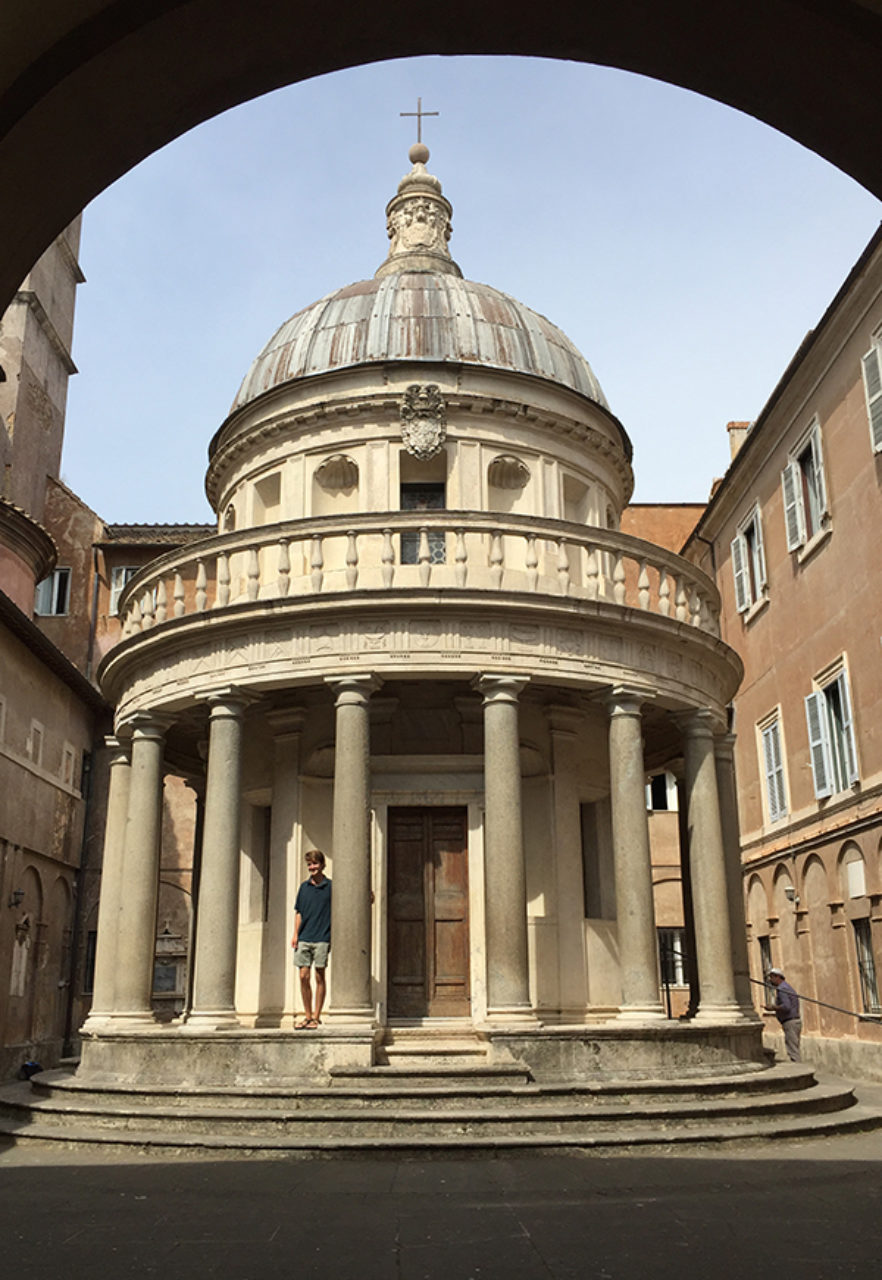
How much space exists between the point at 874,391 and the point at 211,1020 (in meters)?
14.9

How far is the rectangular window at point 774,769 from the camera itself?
2559 centimetres

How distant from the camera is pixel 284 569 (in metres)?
16.9

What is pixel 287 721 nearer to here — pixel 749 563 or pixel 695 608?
pixel 695 608

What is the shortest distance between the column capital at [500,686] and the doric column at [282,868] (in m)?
3.65

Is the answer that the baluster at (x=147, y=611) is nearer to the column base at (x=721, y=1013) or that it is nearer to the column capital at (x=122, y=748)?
the column capital at (x=122, y=748)

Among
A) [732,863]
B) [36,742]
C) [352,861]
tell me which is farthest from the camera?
[36,742]

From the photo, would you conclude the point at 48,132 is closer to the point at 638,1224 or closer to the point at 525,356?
the point at 638,1224

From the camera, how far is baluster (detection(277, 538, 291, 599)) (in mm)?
16750

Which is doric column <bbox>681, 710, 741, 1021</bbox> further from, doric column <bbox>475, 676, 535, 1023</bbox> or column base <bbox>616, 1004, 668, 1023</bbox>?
doric column <bbox>475, 676, 535, 1023</bbox>

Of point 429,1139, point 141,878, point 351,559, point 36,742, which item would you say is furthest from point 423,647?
point 36,742

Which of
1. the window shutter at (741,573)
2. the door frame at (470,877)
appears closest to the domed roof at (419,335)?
the window shutter at (741,573)

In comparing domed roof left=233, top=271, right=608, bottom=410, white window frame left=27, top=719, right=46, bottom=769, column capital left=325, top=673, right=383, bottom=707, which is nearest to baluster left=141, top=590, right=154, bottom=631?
column capital left=325, top=673, right=383, bottom=707

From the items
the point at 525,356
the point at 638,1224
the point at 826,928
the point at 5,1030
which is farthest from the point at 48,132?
the point at 5,1030

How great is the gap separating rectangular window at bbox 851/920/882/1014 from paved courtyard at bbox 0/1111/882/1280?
8653mm
